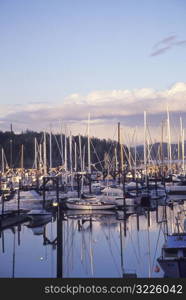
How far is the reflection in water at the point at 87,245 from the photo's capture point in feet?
52.3

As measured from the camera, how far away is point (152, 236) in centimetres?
2275

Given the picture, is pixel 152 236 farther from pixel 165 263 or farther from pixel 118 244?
pixel 165 263

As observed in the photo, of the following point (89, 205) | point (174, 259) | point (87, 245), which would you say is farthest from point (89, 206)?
point (174, 259)

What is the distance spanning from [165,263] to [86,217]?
1802cm

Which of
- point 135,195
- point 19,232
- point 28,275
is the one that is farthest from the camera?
point 135,195

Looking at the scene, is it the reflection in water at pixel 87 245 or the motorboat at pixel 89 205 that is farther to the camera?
the motorboat at pixel 89 205

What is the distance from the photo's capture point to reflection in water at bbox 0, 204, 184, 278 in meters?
16.0

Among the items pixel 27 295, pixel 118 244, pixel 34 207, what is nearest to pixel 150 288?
pixel 27 295

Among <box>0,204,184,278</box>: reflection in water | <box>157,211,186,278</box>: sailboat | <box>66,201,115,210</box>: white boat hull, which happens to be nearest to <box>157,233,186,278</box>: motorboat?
<box>157,211,186,278</box>: sailboat

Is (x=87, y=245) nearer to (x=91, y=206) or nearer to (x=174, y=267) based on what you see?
(x=174, y=267)

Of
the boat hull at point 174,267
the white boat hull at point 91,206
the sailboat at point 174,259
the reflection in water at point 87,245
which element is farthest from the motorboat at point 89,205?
the boat hull at point 174,267

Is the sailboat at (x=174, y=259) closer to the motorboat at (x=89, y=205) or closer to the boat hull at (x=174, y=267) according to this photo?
the boat hull at (x=174, y=267)

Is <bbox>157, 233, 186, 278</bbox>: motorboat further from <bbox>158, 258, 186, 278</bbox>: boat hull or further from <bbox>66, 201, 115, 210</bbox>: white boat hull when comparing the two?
<bbox>66, 201, 115, 210</bbox>: white boat hull

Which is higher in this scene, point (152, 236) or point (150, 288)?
point (150, 288)
